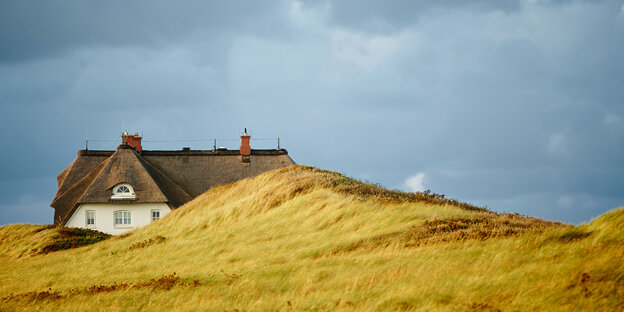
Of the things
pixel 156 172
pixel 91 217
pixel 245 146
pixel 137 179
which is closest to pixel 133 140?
pixel 156 172

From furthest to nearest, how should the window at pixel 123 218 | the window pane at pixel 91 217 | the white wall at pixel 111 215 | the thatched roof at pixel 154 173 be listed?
the thatched roof at pixel 154 173 → the window at pixel 123 218 → the window pane at pixel 91 217 → the white wall at pixel 111 215

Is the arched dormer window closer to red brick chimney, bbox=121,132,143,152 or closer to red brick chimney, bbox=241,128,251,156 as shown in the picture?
red brick chimney, bbox=121,132,143,152

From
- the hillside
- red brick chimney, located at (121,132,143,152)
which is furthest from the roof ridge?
the hillside

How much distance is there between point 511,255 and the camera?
1404cm

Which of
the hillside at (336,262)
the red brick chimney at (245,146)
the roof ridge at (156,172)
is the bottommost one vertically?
the hillside at (336,262)

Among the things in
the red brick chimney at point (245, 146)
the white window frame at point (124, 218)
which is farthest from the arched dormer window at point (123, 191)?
the red brick chimney at point (245, 146)

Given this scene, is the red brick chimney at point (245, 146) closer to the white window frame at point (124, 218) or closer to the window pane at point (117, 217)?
the white window frame at point (124, 218)

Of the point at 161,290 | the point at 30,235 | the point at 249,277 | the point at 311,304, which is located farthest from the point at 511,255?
the point at 30,235

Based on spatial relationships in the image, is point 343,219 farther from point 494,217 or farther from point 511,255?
point 511,255

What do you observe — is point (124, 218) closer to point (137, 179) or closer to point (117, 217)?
point (117, 217)

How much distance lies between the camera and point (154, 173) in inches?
1881

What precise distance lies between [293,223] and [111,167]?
1153 inches

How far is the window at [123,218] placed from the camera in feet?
148

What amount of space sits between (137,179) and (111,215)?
3385 millimetres
